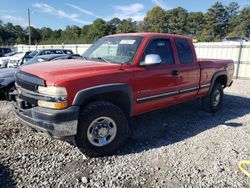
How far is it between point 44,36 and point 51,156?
81.2 m

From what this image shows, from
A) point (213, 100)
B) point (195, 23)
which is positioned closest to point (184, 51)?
point (213, 100)

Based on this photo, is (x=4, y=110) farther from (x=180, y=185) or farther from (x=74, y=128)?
(x=180, y=185)

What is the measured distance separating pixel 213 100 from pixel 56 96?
14.6ft

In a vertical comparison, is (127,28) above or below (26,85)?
above

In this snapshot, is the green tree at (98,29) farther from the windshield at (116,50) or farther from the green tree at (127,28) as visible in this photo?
the windshield at (116,50)

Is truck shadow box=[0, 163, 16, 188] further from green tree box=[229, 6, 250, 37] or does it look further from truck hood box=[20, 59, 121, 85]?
green tree box=[229, 6, 250, 37]

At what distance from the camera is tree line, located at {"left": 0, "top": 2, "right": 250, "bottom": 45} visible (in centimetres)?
5891

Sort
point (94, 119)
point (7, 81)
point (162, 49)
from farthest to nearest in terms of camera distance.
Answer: point (7, 81) < point (162, 49) < point (94, 119)

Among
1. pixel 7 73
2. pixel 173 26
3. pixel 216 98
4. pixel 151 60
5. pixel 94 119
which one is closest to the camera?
pixel 94 119

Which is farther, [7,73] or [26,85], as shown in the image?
[7,73]

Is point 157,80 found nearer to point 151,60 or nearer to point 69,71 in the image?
point 151,60

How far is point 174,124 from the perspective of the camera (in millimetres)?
5195

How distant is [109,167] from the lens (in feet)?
11.0

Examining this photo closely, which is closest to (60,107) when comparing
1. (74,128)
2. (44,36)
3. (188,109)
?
(74,128)
